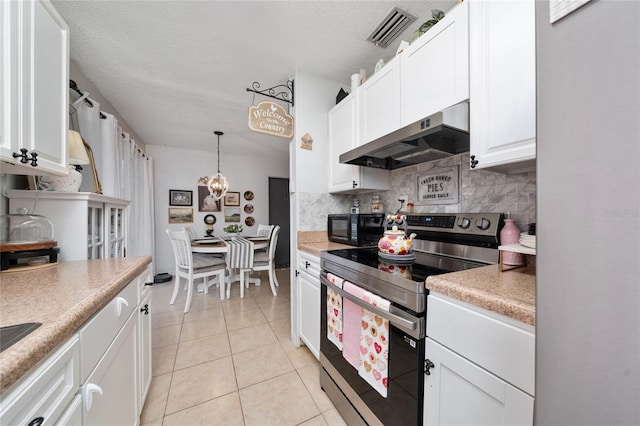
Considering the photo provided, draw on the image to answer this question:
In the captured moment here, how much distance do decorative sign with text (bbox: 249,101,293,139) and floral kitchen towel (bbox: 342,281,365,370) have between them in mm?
1380

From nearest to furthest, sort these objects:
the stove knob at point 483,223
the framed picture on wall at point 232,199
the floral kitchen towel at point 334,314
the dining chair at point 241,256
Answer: the stove knob at point 483,223 < the floral kitchen towel at point 334,314 < the dining chair at point 241,256 < the framed picture on wall at point 232,199

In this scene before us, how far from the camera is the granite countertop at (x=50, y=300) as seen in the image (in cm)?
43

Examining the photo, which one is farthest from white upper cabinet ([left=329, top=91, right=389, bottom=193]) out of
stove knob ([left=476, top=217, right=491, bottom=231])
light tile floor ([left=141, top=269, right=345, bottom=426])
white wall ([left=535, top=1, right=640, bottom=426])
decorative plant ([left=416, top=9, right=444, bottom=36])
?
light tile floor ([left=141, top=269, right=345, bottom=426])

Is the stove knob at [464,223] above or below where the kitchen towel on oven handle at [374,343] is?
above

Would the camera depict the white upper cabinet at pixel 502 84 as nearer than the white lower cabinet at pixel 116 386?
No

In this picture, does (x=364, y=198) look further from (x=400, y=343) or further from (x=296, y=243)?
(x=400, y=343)

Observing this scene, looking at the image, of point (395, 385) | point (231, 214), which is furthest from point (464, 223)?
point (231, 214)

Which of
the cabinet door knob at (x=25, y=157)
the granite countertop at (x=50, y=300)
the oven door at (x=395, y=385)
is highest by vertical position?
the cabinet door knob at (x=25, y=157)

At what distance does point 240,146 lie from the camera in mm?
4262

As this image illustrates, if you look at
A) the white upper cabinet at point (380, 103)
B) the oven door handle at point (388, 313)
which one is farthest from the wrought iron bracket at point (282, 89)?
the oven door handle at point (388, 313)

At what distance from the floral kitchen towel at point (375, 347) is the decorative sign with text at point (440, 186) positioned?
0.91 metres

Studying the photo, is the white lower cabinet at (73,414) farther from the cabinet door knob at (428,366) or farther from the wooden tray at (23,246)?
the cabinet door knob at (428,366)

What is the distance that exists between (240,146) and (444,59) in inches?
151

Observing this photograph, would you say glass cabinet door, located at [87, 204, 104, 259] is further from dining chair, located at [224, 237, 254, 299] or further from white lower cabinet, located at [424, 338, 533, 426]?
white lower cabinet, located at [424, 338, 533, 426]
